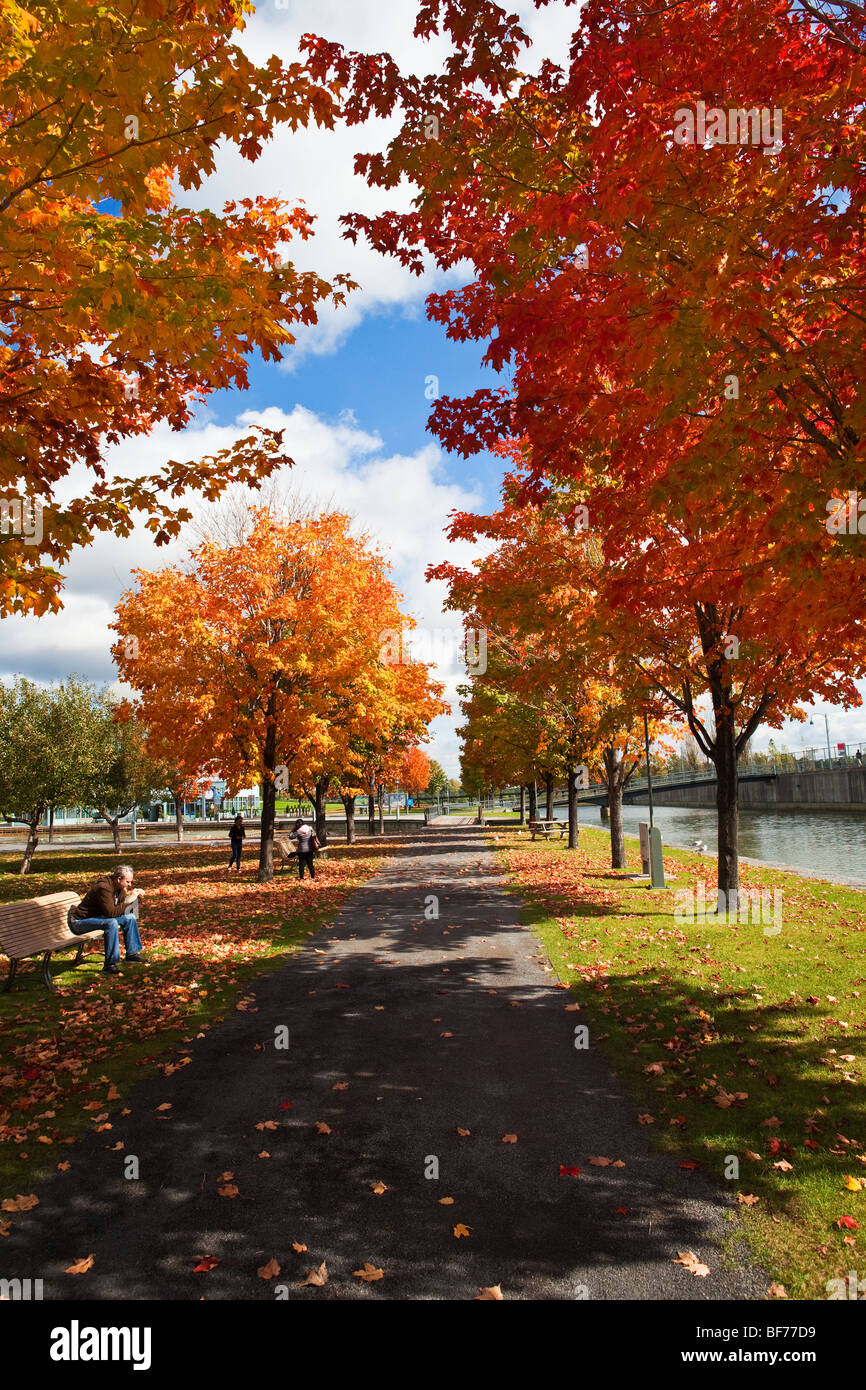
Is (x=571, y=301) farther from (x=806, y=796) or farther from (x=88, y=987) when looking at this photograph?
(x=806, y=796)

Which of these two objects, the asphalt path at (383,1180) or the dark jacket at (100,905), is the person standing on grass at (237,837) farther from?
the asphalt path at (383,1180)

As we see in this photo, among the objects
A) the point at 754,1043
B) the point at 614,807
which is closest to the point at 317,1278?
the point at 754,1043

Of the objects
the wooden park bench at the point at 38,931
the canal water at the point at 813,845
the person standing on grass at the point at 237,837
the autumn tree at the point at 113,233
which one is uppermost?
the autumn tree at the point at 113,233

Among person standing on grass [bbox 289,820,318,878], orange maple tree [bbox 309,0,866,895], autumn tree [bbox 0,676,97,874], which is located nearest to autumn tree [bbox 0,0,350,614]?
orange maple tree [bbox 309,0,866,895]

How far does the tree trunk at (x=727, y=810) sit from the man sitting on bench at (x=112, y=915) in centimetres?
930

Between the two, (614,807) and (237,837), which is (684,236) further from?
(237,837)

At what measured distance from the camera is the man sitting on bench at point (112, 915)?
31.0 feet

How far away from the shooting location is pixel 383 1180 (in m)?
4.39

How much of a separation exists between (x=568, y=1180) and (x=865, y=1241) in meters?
1.57

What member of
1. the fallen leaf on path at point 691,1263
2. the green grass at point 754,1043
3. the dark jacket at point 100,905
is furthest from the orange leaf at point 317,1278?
the dark jacket at point 100,905

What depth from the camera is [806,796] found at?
7044cm

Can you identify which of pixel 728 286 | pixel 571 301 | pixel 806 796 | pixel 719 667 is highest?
pixel 571 301

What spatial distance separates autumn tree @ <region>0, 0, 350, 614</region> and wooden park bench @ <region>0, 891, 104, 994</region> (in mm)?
3875

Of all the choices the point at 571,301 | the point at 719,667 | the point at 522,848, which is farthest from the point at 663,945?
the point at 522,848
